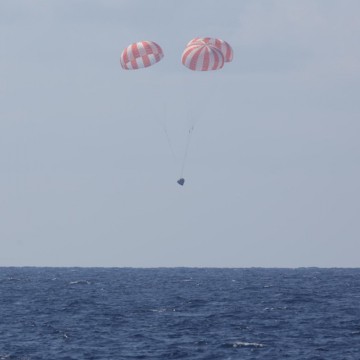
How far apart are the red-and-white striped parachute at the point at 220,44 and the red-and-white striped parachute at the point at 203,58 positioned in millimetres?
739

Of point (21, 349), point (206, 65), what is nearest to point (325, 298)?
point (206, 65)

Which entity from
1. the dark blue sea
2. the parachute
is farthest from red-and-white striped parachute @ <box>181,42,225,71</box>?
the dark blue sea

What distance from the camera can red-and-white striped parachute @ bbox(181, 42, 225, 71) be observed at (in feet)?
222

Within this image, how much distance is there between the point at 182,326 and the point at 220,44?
19513 mm

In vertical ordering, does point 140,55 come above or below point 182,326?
above

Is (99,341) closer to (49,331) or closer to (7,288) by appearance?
(49,331)

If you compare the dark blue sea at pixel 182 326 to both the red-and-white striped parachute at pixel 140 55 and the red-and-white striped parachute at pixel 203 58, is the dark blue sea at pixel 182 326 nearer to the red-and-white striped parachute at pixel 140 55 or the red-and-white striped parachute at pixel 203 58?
the red-and-white striped parachute at pixel 203 58

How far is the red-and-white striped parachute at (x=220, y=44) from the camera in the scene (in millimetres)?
70125

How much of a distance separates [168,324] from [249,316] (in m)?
7.01

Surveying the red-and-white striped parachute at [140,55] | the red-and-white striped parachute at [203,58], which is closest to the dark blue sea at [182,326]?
the red-and-white striped parachute at [203,58]

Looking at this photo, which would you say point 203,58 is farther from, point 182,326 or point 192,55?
point 182,326

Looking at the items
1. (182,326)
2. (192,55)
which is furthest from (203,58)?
(182,326)

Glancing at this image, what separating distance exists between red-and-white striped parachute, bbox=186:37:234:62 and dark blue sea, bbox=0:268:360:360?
1619 cm

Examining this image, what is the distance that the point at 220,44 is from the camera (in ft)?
232
